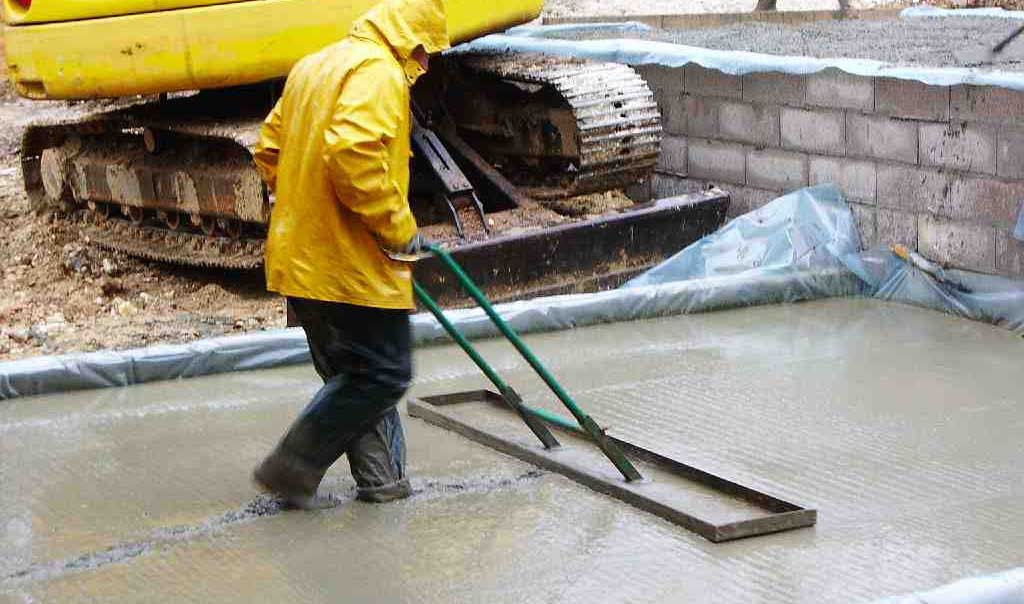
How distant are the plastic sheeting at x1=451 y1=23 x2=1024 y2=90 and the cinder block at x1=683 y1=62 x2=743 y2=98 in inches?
2.8

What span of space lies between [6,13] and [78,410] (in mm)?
3068

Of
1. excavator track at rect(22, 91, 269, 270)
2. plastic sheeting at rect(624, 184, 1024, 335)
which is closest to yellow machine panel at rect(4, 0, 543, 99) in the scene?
excavator track at rect(22, 91, 269, 270)

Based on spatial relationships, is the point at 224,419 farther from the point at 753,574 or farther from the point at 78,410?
the point at 753,574

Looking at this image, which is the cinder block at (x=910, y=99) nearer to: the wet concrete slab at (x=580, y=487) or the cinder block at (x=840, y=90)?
the cinder block at (x=840, y=90)

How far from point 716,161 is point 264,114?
263 cm

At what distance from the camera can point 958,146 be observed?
260 inches

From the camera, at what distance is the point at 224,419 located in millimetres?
5410

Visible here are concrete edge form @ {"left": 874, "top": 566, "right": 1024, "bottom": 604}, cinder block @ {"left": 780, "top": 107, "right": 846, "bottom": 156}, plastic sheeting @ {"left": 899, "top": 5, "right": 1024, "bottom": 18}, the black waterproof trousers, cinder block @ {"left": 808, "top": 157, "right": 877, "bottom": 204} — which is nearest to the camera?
concrete edge form @ {"left": 874, "top": 566, "right": 1024, "bottom": 604}

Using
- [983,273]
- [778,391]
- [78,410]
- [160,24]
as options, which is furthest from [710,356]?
[160,24]

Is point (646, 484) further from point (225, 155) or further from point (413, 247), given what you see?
point (225, 155)

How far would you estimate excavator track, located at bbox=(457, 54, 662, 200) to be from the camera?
7.93 m

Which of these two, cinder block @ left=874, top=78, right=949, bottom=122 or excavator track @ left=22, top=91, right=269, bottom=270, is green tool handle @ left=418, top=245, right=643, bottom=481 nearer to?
cinder block @ left=874, top=78, right=949, bottom=122

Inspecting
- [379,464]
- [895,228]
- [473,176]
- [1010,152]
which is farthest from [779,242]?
[379,464]

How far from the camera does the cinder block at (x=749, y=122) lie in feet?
25.1
